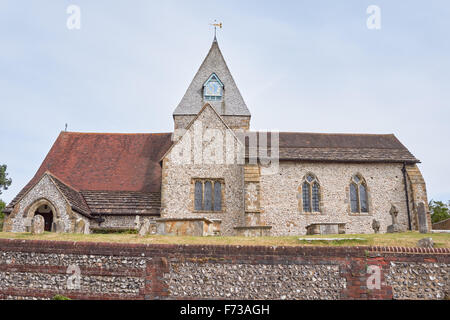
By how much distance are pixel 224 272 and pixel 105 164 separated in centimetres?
1474

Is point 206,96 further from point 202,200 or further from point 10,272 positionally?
point 10,272

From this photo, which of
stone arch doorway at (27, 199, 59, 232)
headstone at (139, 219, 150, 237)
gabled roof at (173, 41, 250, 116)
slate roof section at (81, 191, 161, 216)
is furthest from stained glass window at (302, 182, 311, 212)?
stone arch doorway at (27, 199, 59, 232)

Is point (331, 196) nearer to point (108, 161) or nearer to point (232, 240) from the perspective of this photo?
point (232, 240)

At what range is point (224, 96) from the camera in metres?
29.3

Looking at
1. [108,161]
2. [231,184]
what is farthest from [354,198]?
[108,161]

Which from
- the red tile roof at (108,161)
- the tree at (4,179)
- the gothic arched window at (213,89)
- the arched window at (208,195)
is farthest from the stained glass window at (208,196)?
the tree at (4,179)

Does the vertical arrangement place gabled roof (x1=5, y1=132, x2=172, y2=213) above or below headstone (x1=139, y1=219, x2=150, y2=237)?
above

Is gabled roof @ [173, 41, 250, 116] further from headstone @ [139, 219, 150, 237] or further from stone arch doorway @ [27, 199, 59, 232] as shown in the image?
headstone @ [139, 219, 150, 237]

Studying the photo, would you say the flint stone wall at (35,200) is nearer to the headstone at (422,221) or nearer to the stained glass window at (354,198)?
the stained glass window at (354,198)

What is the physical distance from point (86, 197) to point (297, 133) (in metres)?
13.4

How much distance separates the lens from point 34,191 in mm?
18016

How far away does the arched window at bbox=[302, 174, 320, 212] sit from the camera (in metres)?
21.5

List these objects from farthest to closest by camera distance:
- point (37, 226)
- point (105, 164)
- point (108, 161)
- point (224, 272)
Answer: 1. point (108, 161)
2. point (105, 164)
3. point (37, 226)
4. point (224, 272)
